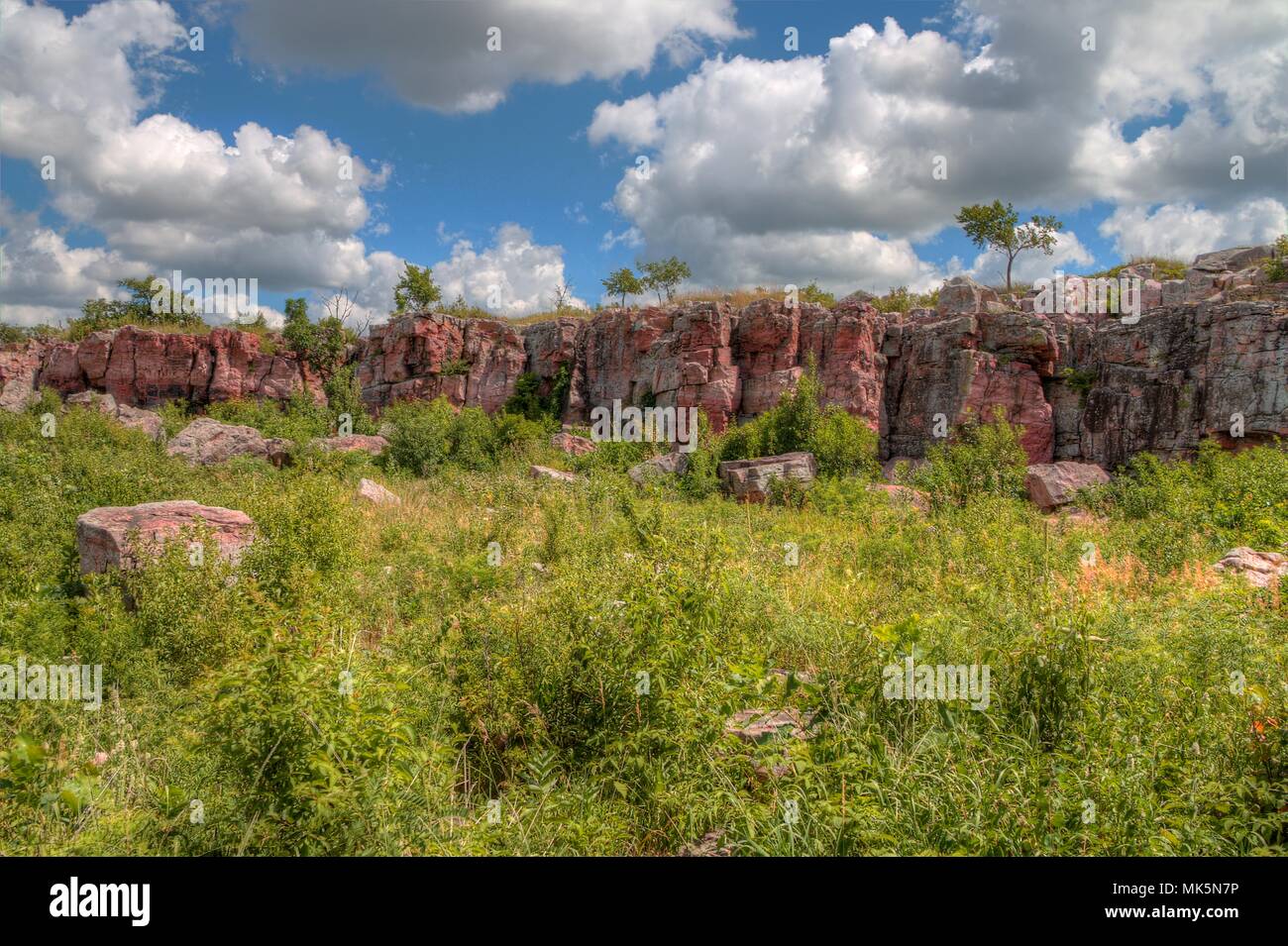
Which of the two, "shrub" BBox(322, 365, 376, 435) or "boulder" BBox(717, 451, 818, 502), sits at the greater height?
"shrub" BBox(322, 365, 376, 435)

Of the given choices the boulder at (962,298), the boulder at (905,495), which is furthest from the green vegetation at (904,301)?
the boulder at (905,495)

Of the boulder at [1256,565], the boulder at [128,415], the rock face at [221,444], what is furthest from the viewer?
the boulder at [128,415]

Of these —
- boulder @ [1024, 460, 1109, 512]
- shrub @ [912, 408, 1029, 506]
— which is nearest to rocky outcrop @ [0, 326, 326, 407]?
shrub @ [912, 408, 1029, 506]

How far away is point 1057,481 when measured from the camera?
1683cm

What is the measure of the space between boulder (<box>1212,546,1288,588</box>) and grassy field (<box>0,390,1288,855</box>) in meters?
0.46

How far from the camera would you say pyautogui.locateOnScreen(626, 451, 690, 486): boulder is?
17641mm

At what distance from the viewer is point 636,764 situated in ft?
13.5

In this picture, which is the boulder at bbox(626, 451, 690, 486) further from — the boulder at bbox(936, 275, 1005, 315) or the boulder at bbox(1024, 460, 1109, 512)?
the boulder at bbox(936, 275, 1005, 315)

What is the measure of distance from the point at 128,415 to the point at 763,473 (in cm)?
2350

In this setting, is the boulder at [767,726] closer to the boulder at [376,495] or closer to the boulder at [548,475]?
the boulder at [376,495]

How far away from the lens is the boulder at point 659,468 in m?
17.6

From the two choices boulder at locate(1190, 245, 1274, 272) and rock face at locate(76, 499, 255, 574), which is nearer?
rock face at locate(76, 499, 255, 574)

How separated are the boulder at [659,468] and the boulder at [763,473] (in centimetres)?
137
